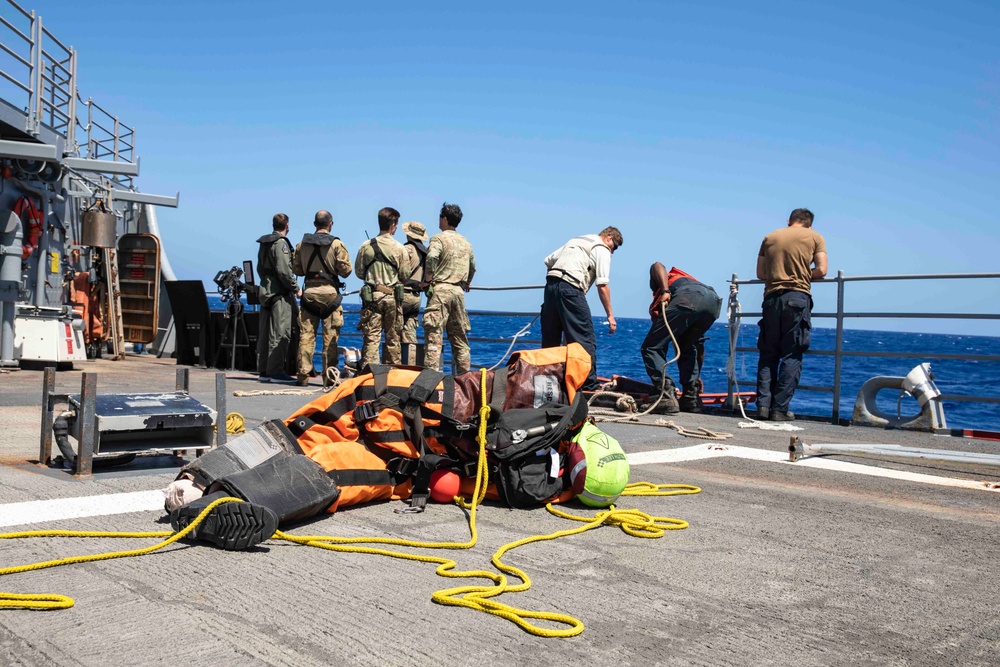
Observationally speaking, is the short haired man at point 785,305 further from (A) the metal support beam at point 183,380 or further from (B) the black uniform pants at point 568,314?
(A) the metal support beam at point 183,380

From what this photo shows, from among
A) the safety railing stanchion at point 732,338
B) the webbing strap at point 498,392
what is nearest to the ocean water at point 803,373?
the safety railing stanchion at point 732,338

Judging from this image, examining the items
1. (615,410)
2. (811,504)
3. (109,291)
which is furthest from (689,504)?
(109,291)

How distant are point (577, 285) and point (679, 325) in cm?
130

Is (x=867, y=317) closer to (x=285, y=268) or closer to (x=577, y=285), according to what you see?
(x=577, y=285)

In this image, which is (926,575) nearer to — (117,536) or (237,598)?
(237,598)

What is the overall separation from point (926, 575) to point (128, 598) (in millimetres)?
2911

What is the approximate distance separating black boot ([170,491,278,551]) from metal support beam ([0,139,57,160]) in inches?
395

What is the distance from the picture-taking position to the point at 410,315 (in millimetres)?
11508

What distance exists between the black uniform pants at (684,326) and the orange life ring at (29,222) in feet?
30.2

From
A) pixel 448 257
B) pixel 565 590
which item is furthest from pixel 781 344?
pixel 565 590

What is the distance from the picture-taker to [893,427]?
27.7 ft

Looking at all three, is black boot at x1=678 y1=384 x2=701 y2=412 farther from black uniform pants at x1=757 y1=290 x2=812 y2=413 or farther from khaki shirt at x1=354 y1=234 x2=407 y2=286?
khaki shirt at x1=354 y1=234 x2=407 y2=286

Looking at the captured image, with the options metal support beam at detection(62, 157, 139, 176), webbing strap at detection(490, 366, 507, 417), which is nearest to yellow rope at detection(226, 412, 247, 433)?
webbing strap at detection(490, 366, 507, 417)

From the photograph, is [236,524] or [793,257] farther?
[793,257]
